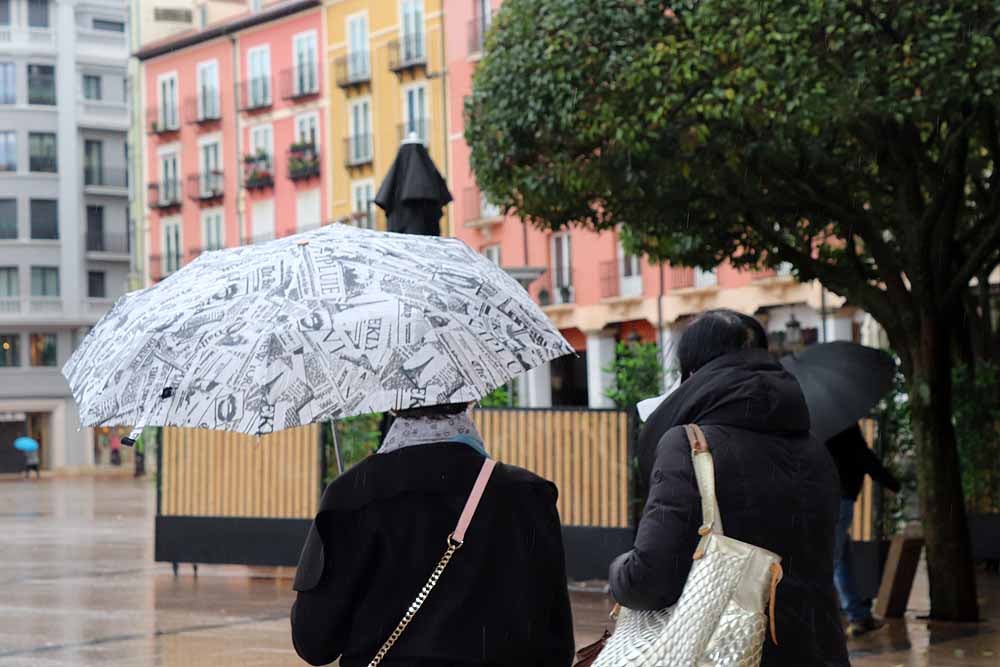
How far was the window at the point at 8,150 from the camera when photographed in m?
68.8

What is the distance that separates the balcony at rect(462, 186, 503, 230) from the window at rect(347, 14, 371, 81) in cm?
625

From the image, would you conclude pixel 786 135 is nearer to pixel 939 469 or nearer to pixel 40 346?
pixel 939 469

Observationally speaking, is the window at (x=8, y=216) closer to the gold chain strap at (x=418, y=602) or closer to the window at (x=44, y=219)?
the window at (x=44, y=219)

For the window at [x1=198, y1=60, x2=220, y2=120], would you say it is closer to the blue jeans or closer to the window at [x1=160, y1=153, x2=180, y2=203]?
the window at [x1=160, y1=153, x2=180, y2=203]

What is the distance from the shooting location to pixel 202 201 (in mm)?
58875

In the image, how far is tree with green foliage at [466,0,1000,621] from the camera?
1136 cm

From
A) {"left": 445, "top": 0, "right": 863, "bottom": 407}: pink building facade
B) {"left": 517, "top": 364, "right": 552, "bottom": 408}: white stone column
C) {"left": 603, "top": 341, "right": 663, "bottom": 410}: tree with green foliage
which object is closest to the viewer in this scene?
{"left": 603, "top": 341, "right": 663, "bottom": 410}: tree with green foliage

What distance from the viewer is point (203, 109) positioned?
5859 centimetres

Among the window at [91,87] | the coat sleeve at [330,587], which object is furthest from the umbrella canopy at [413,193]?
the window at [91,87]

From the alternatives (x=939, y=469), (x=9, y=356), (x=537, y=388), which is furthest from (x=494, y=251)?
(x=939, y=469)

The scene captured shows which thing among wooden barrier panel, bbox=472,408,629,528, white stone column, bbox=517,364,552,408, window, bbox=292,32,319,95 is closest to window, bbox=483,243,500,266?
white stone column, bbox=517,364,552,408

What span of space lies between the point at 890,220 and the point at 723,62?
3.71m

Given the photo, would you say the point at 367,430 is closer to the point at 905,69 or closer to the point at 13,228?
the point at 905,69

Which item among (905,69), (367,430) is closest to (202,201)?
(367,430)
